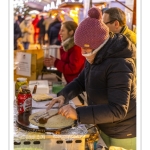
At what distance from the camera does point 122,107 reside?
5.04 feet

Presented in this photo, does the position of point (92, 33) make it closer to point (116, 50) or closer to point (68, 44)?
point (116, 50)

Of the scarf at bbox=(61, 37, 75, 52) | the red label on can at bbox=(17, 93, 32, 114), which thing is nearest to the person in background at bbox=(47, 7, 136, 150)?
the red label on can at bbox=(17, 93, 32, 114)

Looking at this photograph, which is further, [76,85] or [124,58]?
[76,85]

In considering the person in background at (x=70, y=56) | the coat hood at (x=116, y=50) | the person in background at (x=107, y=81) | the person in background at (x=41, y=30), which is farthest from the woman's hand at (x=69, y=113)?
the person in background at (x=41, y=30)

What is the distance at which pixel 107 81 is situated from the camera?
1.66 meters

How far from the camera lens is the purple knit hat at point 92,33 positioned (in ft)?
5.39

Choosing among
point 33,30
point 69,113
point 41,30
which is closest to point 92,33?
point 69,113

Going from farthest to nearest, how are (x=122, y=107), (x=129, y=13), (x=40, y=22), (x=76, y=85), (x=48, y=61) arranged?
(x=40, y=22), (x=48, y=61), (x=129, y=13), (x=76, y=85), (x=122, y=107)

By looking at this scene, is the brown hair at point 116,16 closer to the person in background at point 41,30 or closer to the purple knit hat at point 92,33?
the purple knit hat at point 92,33

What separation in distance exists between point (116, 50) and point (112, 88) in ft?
0.81

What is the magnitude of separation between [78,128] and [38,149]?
0.27 m
